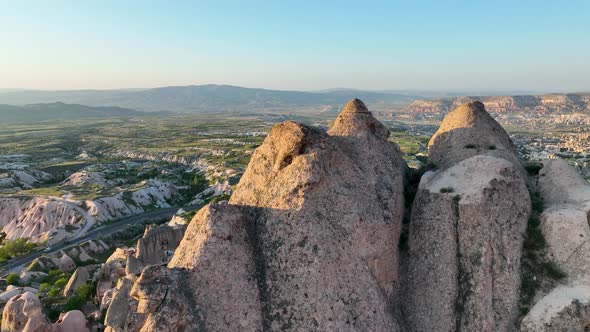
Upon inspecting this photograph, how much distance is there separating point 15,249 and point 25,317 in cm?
6691

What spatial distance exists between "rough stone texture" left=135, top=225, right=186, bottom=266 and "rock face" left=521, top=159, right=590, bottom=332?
49323 millimetres

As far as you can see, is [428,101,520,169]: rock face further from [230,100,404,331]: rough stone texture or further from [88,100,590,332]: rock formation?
[230,100,404,331]: rough stone texture

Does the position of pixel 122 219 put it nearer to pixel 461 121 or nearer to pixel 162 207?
pixel 162 207

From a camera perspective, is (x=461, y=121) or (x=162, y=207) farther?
(x=162, y=207)

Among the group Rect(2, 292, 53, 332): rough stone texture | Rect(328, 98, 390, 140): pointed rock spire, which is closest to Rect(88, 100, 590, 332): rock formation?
Rect(328, 98, 390, 140): pointed rock spire

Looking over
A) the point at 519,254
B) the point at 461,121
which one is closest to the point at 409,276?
the point at 519,254

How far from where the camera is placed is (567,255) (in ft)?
86.1

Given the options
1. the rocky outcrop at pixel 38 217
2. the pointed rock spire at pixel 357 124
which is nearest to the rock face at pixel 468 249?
the pointed rock spire at pixel 357 124

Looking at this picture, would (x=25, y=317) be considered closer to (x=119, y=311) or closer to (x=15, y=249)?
(x=119, y=311)

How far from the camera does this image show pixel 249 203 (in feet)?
92.8

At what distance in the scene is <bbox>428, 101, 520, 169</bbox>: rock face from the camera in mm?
35244

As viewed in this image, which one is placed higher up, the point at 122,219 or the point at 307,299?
the point at 307,299

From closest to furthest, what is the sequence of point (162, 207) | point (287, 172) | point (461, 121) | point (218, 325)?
point (218, 325) → point (287, 172) → point (461, 121) → point (162, 207)

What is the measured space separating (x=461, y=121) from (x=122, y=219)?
103 metres
